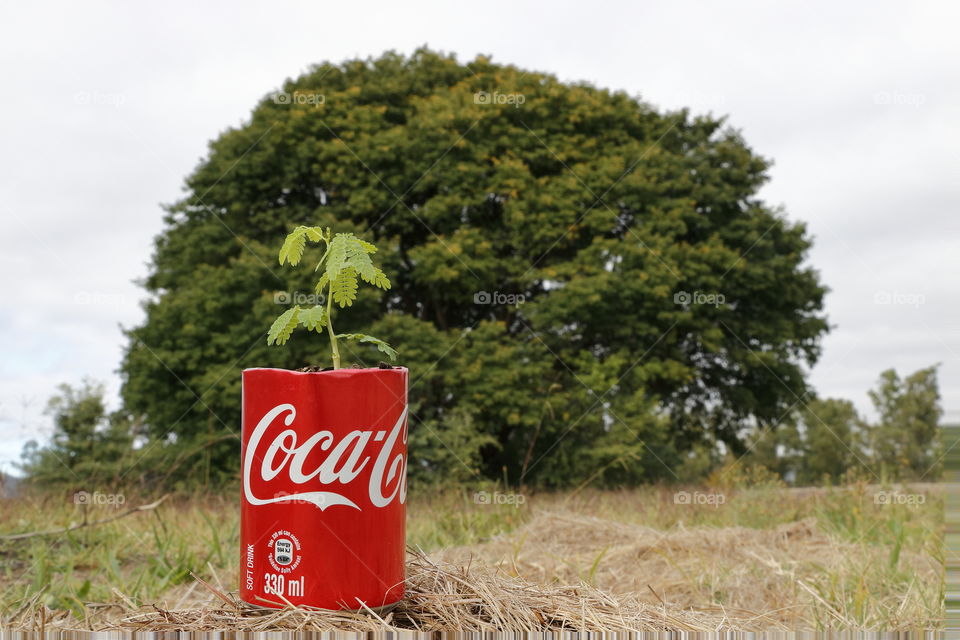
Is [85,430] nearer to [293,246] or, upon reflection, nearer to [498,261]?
[498,261]

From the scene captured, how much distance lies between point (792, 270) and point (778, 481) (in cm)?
737

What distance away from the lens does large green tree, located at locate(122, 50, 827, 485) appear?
12.7 meters

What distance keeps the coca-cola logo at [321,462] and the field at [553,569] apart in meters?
0.34

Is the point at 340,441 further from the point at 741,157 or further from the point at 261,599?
the point at 741,157

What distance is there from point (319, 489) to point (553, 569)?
227 cm

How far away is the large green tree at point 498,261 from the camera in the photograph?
500 inches

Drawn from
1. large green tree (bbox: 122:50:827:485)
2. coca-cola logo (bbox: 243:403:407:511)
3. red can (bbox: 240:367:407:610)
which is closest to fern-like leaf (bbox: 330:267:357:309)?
red can (bbox: 240:367:407:610)

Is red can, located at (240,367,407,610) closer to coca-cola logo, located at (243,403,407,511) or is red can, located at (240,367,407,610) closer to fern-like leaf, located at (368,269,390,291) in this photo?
coca-cola logo, located at (243,403,407,511)

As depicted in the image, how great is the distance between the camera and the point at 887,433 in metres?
15.2

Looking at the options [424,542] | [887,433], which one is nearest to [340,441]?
[424,542]

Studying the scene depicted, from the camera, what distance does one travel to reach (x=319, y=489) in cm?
220

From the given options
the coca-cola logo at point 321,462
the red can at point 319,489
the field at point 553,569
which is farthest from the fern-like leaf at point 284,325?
the field at point 553,569

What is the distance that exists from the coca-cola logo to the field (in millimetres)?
341

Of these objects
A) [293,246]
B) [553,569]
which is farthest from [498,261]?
[293,246]
